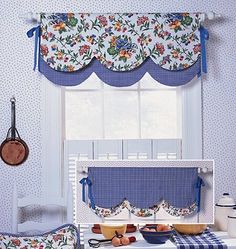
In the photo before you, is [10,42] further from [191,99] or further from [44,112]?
[191,99]

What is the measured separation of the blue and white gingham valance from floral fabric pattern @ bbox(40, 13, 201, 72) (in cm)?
65

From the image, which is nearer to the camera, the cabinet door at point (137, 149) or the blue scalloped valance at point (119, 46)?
the blue scalloped valance at point (119, 46)

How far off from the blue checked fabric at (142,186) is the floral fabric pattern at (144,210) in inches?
0.8

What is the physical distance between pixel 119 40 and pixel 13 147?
0.92 m

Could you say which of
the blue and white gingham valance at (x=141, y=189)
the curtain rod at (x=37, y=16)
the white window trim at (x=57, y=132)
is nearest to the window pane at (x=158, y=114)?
the white window trim at (x=57, y=132)

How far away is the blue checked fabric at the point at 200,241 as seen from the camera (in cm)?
277

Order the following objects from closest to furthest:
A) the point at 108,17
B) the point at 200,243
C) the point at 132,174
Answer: the point at 200,243 < the point at 132,174 < the point at 108,17

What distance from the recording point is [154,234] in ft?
9.26

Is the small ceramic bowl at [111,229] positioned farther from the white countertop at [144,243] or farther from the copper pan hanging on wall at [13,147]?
the copper pan hanging on wall at [13,147]

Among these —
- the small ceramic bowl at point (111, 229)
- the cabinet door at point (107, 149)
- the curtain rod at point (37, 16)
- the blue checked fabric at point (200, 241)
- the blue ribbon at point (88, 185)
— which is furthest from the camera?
the cabinet door at point (107, 149)

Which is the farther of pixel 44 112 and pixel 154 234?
pixel 44 112

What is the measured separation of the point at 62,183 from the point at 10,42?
929 millimetres

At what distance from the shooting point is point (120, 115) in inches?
137

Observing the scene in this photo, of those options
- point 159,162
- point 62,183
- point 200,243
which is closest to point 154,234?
point 200,243
